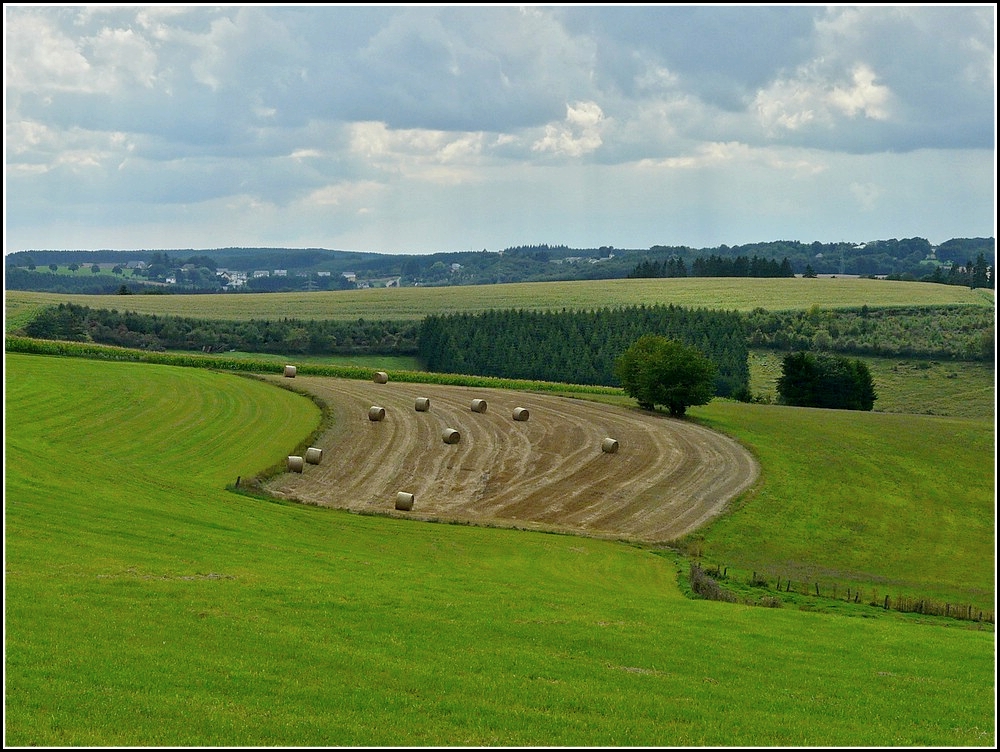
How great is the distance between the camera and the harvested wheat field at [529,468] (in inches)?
1905

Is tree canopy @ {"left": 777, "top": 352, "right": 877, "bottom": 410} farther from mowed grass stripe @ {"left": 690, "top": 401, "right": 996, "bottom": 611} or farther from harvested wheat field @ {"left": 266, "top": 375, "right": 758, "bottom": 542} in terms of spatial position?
harvested wheat field @ {"left": 266, "top": 375, "right": 758, "bottom": 542}

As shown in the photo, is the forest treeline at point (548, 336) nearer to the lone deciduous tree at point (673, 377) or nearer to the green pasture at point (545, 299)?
the green pasture at point (545, 299)

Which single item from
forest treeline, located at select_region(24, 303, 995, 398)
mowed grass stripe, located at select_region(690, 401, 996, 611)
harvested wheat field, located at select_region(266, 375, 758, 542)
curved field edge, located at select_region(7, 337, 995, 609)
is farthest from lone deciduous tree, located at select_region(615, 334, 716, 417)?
forest treeline, located at select_region(24, 303, 995, 398)

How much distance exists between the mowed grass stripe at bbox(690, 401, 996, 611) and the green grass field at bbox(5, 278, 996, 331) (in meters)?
87.3

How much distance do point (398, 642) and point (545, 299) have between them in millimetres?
157982

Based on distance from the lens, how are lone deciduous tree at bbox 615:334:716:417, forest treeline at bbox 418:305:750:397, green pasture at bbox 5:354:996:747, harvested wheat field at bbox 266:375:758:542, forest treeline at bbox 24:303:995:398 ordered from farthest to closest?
forest treeline at bbox 24:303:995:398
forest treeline at bbox 418:305:750:397
lone deciduous tree at bbox 615:334:716:417
harvested wheat field at bbox 266:375:758:542
green pasture at bbox 5:354:996:747

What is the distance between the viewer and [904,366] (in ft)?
385

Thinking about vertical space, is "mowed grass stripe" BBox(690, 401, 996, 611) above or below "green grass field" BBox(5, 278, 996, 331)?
below

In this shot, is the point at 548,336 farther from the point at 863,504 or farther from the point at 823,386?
the point at 863,504

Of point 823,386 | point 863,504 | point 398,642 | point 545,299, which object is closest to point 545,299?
point 545,299

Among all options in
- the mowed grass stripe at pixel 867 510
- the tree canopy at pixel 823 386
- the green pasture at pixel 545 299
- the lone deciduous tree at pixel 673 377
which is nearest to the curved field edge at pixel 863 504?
the mowed grass stripe at pixel 867 510

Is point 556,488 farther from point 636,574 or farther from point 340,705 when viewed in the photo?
point 340,705

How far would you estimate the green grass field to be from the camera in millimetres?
156125

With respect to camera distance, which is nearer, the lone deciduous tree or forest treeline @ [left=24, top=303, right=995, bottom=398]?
the lone deciduous tree
